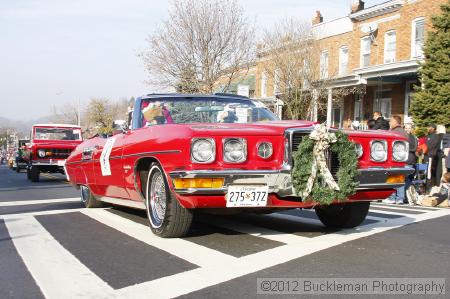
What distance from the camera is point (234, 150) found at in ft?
15.3

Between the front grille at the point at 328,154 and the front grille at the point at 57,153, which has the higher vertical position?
the front grille at the point at 328,154

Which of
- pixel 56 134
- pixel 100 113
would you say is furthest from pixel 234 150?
pixel 100 113

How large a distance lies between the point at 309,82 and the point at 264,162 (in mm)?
20043

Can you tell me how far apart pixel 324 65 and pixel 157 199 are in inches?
858

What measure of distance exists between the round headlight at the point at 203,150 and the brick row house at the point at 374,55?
52.3 feet

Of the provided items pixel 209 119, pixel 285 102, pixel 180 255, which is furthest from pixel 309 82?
pixel 180 255

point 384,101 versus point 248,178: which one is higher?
point 384,101

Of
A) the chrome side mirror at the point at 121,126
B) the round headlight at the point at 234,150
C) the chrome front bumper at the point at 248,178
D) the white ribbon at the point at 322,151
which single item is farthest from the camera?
the chrome side mirror at the point at 121,126

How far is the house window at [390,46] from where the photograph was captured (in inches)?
938

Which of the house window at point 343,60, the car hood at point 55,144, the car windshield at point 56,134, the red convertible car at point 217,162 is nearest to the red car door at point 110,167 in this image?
the red convertible car at point 217,162

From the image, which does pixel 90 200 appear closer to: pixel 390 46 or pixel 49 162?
pixel 49 162

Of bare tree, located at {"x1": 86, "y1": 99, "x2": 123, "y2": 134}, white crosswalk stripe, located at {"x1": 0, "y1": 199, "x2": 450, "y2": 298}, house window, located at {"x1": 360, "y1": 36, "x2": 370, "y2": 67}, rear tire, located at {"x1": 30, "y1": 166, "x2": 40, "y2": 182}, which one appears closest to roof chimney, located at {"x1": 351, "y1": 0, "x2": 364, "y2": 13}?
house window, located at {"x1": 360, "y1": 36, "x2": 370, "y2": 67}

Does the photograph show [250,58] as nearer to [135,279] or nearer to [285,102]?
[285,102]

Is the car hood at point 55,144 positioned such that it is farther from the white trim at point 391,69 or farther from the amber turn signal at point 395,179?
A: the amber turn signal at point 395,179
